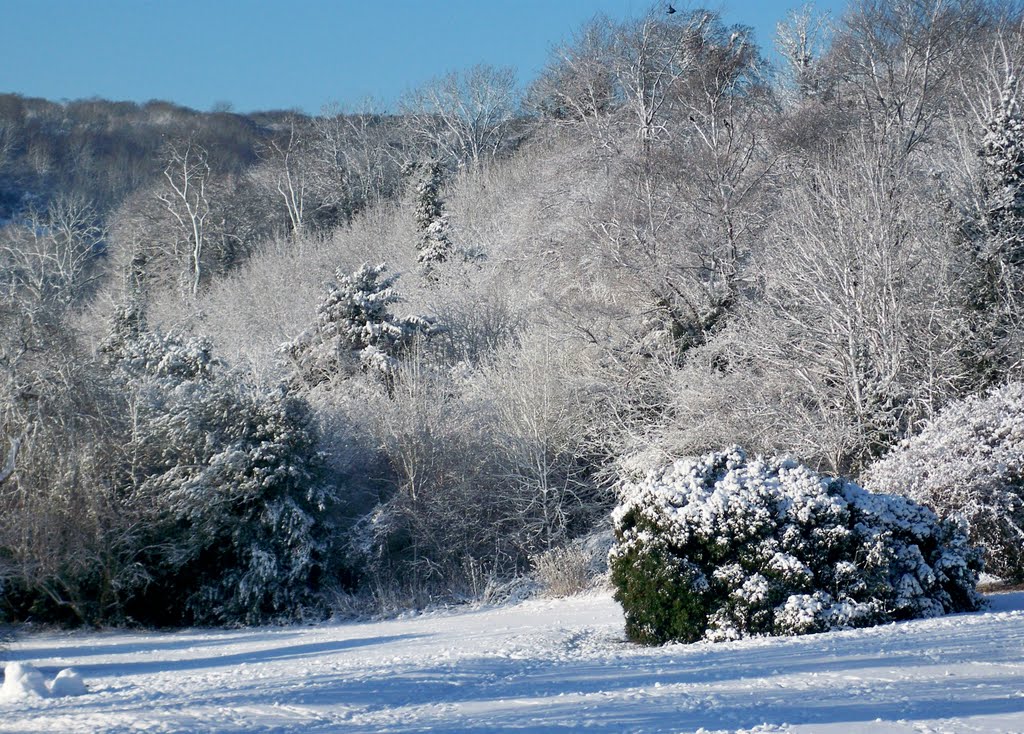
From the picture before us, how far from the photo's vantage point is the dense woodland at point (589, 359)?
16.9 meters

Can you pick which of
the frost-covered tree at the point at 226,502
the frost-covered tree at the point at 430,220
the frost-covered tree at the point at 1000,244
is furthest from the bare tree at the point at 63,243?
the frost-covered tree at the point at 1000,244

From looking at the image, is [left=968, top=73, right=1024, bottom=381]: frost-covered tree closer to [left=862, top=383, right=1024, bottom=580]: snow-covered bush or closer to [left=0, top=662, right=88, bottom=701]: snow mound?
[left=862, top=383, right=1024, bottom=580]: snow-covered bush

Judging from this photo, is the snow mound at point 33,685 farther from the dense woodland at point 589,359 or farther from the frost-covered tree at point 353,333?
the frost-covered tree at point 353,333

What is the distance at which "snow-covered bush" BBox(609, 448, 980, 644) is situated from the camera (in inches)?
404

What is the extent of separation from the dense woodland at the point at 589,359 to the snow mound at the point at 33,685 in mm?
5061

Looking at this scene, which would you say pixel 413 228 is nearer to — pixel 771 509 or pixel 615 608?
pixel 615 608

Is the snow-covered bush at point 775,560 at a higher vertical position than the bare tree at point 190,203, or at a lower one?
lower

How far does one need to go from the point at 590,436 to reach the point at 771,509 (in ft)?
36.6

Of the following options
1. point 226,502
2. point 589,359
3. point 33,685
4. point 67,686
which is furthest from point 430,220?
point 33,685

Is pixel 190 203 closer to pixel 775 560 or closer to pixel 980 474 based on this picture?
pixel 980 474

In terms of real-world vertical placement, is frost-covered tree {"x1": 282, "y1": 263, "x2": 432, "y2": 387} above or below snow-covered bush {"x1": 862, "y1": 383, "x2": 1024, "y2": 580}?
above

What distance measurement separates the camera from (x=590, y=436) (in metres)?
21.9

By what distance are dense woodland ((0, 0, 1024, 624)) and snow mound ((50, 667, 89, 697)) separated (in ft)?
17.1

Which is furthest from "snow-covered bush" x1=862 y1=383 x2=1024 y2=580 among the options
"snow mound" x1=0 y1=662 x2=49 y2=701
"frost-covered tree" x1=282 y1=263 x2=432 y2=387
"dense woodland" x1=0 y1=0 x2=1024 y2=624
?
"frost-covered tree" x1=282 y1=263 x2=432 y2=387
